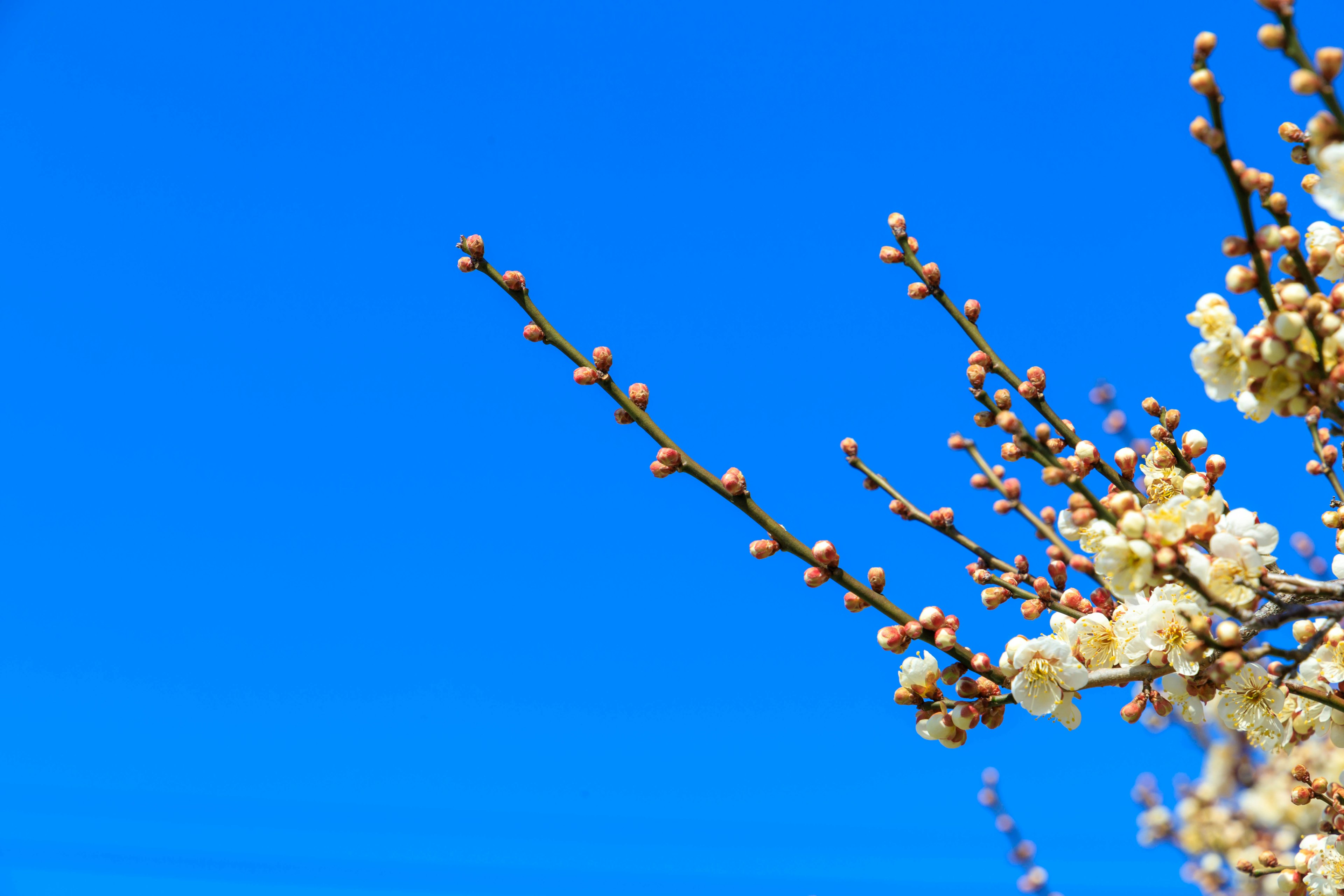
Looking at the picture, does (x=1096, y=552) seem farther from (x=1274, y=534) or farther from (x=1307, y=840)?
(x=1307, y=840)

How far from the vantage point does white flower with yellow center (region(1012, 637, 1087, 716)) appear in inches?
72.2

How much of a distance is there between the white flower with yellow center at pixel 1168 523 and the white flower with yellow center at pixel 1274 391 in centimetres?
20

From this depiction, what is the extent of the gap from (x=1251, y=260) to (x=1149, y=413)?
64cm

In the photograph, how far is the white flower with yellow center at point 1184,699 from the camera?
183 cm

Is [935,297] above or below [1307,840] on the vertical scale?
above

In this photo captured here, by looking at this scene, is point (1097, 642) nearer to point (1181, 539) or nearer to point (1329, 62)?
point (1181, 539)

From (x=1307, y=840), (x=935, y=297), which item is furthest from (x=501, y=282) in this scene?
(x=1307, y=840)

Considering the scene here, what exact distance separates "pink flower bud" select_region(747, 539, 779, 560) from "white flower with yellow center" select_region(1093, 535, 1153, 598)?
0.59 m

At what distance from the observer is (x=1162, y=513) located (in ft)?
5.39

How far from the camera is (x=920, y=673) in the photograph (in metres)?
1.87

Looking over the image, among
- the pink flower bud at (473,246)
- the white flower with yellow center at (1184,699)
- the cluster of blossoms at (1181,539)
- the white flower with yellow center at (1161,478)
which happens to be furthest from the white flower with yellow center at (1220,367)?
the pink flower bud at (473,246)

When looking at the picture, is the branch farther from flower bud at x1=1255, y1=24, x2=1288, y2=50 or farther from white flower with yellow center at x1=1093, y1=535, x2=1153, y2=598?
flower bud at x1=1255, y1=24, x2=1288, y2=50

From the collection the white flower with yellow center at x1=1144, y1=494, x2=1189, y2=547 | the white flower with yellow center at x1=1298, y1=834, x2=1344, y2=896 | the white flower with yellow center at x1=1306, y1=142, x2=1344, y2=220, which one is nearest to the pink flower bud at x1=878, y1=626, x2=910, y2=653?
the white flower with yellow center at x1=1144, y1=494, x2=1189, y2=547

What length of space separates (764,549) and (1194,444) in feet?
3.29
